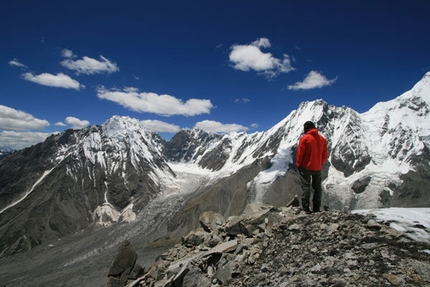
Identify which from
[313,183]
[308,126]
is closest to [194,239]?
[313,183]

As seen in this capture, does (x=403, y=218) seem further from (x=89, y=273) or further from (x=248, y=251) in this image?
(x=89, y=273)

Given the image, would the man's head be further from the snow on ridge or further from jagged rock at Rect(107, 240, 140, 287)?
jagged rock at Rect(107, 240, 140, 287)

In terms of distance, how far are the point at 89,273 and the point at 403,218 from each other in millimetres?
163415

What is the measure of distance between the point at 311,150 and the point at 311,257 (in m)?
5.79

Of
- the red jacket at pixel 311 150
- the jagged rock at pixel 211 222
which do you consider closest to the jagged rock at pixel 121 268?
the jagged rock at pixel 211 222

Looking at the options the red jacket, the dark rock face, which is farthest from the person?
the dark rock face

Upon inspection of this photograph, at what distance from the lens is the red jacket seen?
15531 millimetres

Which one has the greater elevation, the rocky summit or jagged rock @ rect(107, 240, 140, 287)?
the rocky summit

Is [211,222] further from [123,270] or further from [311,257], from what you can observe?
[311,257]

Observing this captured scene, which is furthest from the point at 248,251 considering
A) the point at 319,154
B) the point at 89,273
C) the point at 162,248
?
the point at 162,248

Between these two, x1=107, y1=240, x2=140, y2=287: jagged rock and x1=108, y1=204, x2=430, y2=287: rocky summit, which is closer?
x1=108, y1=204, x2=430, y2=287: rocky summit

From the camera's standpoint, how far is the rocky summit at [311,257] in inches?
391

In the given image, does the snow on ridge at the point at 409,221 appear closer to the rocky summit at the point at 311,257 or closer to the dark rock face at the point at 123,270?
→ the rocky summit at the point at 311,257

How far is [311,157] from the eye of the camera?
51.4 ft
